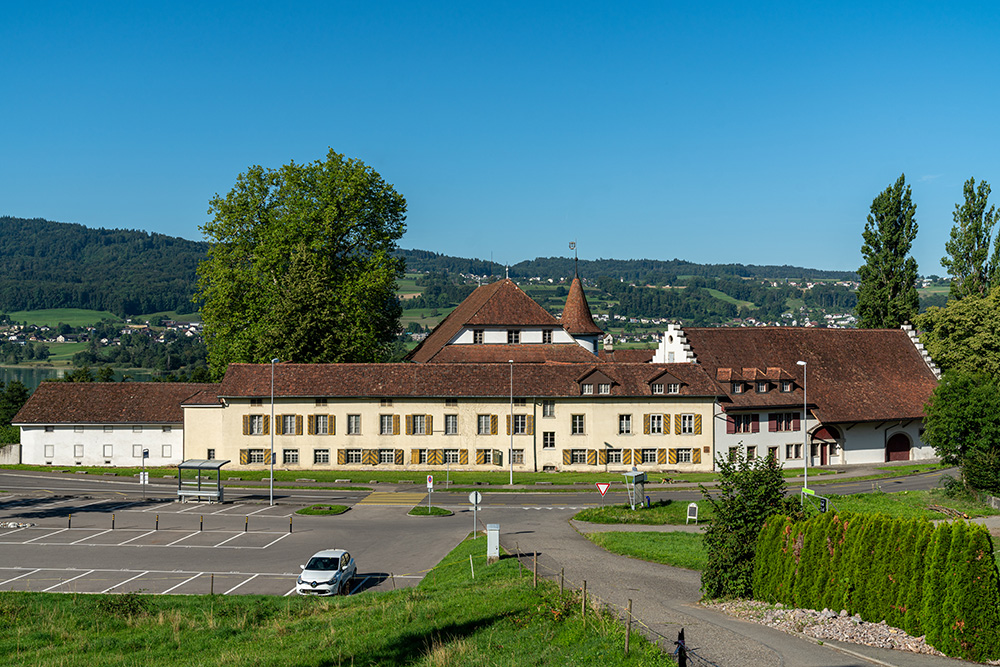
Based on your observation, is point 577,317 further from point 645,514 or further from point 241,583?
point 241,583

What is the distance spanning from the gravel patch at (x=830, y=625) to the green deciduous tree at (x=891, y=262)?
66.6 meters

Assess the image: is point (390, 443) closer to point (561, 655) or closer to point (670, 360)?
point (670, 360)

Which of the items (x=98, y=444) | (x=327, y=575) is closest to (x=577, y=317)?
(x=98, y=444)

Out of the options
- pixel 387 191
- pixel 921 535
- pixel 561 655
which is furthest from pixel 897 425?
pixel 561 655

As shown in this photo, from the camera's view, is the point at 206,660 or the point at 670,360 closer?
the point at 206,660

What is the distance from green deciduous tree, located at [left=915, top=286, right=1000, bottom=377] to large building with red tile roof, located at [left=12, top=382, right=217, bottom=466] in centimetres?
5923

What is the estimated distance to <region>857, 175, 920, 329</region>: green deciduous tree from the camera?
277 feet

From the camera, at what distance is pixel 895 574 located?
21.8 meters

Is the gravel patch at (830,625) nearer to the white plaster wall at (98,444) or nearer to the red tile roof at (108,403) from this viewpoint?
the red tile roof at (108,403)

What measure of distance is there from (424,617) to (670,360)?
55274 mm

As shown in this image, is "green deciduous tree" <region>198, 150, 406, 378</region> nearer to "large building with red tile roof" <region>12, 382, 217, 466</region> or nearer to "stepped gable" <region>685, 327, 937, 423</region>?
"large building with red tile roof" <region>12, 382, 217, 466</region>

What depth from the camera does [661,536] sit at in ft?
128

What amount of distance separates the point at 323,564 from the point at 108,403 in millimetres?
44545

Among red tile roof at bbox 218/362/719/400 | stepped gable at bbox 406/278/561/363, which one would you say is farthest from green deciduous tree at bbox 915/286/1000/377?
stepped gable at bbox 406/278/561/363
